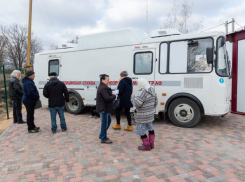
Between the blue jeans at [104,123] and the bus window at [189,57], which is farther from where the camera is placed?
the bus window at [189,57]

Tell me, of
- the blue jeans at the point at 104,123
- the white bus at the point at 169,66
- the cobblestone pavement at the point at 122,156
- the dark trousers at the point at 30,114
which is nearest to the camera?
the cobblestone pavement at the point at 122,156

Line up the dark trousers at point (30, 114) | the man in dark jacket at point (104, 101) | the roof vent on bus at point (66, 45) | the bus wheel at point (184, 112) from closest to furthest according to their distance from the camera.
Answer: the man in dark jacket at point (104, 101), the dark trousers at point (30, 114), the bus wheel at point (184, 112), the roof vent on bus at point (66, 45)

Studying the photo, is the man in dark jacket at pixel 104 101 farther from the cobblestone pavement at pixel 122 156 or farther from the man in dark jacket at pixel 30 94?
the man in dark jacket at pixel 30 94

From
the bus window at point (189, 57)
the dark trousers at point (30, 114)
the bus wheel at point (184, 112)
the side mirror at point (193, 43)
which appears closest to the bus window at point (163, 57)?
the bus window at point (189, 57)

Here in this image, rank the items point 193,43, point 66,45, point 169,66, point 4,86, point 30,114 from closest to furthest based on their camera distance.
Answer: point 30,114
point 193,43
point 169,66
point 4,86
point 66,45

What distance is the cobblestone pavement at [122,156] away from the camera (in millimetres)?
2953

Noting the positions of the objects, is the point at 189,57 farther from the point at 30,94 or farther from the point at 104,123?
the point at 30,94

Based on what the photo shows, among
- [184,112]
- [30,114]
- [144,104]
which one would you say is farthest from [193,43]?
[30,114]

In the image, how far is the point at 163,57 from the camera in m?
5.68

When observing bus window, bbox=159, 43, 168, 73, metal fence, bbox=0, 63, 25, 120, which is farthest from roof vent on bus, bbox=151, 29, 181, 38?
metal fence, bbox=0, 63, 25, 120

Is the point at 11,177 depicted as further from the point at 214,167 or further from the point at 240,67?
the point at 240,67

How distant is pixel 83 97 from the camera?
23.7 feet

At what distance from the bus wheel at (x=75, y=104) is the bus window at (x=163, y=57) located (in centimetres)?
339

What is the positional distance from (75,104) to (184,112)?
428 centimetres
